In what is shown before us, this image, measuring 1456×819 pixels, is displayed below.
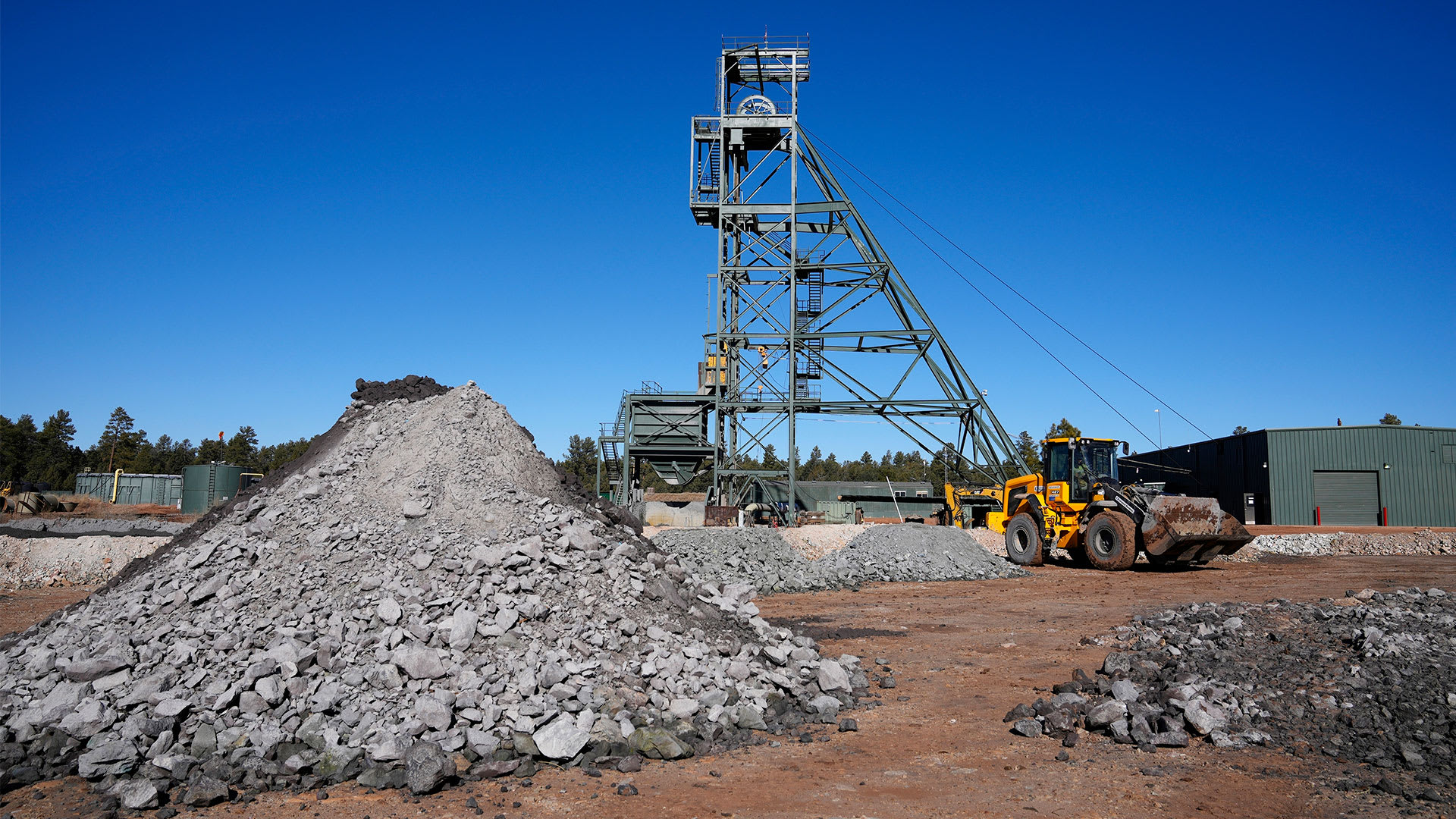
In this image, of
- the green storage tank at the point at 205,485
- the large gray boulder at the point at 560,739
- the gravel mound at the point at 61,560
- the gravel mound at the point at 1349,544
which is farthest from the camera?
the green storage tank at the point at 205,485

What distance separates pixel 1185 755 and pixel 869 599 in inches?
397

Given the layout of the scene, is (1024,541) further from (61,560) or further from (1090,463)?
(61,560)

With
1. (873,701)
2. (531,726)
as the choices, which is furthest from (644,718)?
(873,701)

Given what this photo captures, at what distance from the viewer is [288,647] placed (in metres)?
6.88

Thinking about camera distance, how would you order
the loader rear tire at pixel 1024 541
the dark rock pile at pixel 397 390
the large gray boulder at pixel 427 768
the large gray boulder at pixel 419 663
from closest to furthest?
1. the large gray boulder at pixel 427 768
2. the large gray boulder at pixel 419 663
3. the dark rock pile at pixel 397 390
4. the loader rear tire at pixel 1024 541

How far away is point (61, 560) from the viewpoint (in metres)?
20.2

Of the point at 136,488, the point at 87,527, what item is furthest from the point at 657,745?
the point at 136,488

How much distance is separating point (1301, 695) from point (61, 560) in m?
24.7

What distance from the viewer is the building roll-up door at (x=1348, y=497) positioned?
32.8m

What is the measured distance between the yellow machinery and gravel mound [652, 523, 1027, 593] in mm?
1547

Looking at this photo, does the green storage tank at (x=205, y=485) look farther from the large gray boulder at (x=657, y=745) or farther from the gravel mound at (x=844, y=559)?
the large gray boulder at (x=657, y=745)

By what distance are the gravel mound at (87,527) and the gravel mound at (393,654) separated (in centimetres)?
2090

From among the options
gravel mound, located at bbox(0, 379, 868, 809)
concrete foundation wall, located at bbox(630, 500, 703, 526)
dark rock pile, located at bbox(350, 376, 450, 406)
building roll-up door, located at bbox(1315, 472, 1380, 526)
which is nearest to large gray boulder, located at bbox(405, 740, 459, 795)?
gravel mound, located at bbox(0, 379, 868, 809)

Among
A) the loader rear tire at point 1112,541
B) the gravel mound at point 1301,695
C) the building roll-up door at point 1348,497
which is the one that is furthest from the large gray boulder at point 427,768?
the building roll-up door at point 1348,497
